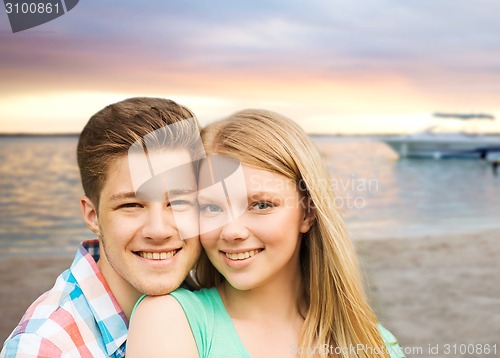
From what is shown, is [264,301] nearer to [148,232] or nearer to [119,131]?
[148,232]

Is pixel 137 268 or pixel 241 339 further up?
pixel 137 268

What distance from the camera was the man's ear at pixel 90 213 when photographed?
7.12 feet

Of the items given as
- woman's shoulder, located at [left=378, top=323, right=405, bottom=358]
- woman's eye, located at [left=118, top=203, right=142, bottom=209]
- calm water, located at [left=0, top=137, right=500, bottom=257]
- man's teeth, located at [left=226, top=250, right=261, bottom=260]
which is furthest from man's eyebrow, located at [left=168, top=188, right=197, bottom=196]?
calm water, located at [left=0, top=137, right=500, bottom=257]

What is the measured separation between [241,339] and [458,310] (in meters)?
4.99

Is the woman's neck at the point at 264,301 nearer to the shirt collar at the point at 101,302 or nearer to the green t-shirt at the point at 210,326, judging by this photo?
the green t-shirt at the point at 210,326

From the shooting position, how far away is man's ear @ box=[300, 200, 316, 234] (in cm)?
213

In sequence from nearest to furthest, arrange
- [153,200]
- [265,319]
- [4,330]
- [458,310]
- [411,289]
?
1. [153,200]
2. [265,319]
3. [4,330]
4. [458,310]
5. [411,289]

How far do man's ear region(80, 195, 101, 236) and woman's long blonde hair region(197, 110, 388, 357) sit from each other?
15.1 inches

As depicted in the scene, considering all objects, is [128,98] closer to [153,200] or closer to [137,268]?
[153,200]

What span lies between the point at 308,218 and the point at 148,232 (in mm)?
562

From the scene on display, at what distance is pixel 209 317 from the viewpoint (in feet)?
6.42

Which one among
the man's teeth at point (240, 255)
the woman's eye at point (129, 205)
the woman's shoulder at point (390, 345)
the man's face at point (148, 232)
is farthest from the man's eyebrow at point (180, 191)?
the woman's shoulder at point (390, 345)

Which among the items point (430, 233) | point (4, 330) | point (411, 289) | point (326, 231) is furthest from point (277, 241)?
point (430, 233)

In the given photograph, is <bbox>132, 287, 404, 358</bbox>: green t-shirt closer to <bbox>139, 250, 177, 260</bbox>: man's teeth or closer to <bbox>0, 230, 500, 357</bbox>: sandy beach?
<bbox>139, 250, 177, 260</bbox>: man's teeth
